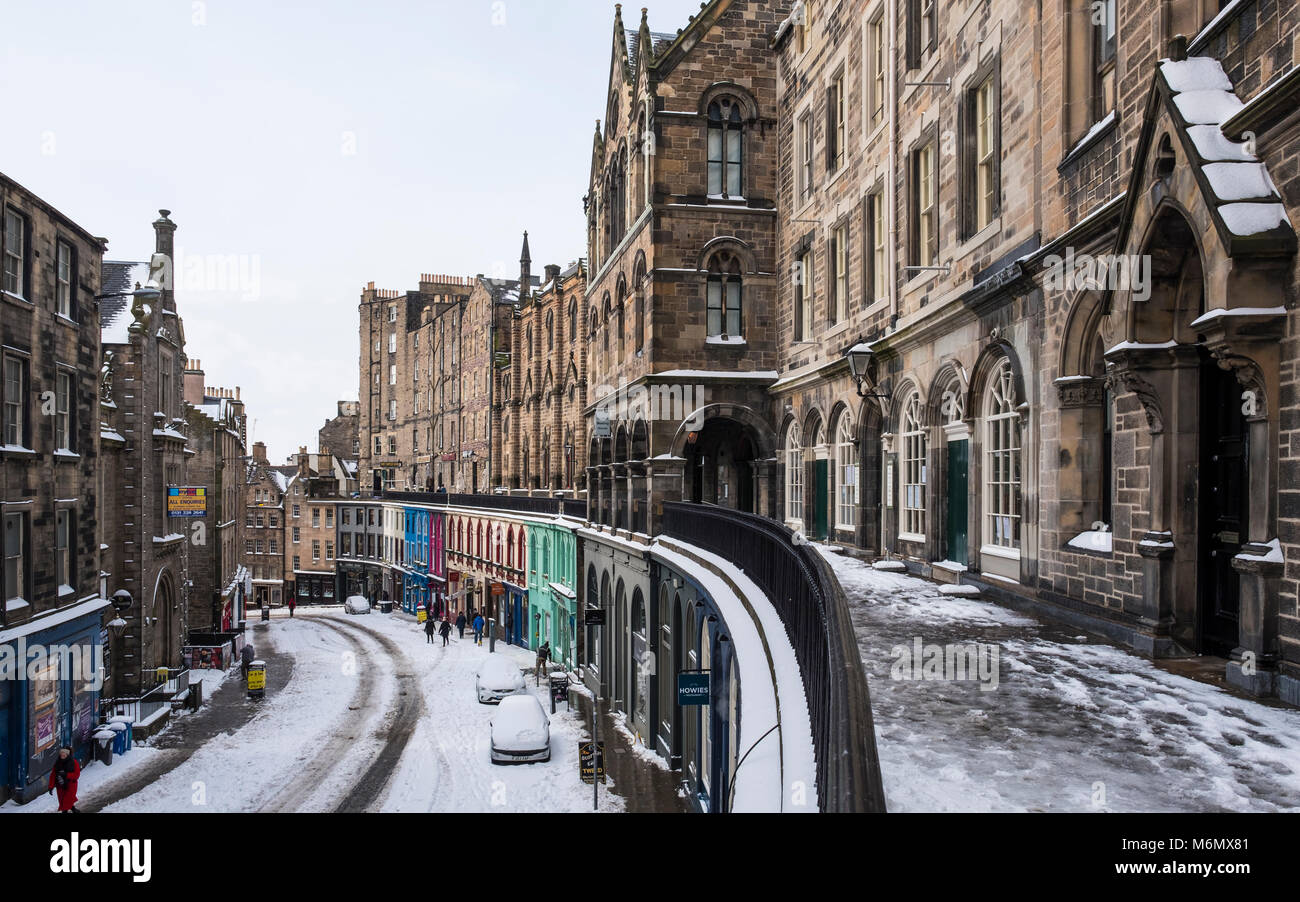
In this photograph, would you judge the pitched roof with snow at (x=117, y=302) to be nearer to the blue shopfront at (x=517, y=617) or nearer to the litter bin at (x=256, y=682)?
the litter bin at (x=256, y=682)

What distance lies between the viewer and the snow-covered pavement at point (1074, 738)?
16.4 feet

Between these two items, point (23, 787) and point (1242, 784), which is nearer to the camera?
point (1242, 784)

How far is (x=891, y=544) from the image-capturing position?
17.8m

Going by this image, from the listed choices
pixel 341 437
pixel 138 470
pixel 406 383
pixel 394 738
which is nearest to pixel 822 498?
pixel 394 738

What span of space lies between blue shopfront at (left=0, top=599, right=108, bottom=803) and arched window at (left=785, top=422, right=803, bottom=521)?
56.6ft

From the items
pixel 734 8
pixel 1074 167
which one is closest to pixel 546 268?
pixel 734 8

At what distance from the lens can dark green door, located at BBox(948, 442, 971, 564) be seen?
14.7 meters

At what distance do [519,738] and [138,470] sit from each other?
16.3 metres

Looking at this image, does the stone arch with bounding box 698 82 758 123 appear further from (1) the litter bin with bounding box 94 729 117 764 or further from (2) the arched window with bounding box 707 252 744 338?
(1) the litter bin with bounding box 94 729 117 764

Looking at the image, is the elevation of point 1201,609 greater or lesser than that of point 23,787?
greater

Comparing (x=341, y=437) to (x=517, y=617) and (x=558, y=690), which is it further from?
(x=558, y=690)

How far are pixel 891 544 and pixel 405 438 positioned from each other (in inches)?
2684

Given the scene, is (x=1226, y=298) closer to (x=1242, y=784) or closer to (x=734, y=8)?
(x=1242, y=784)
